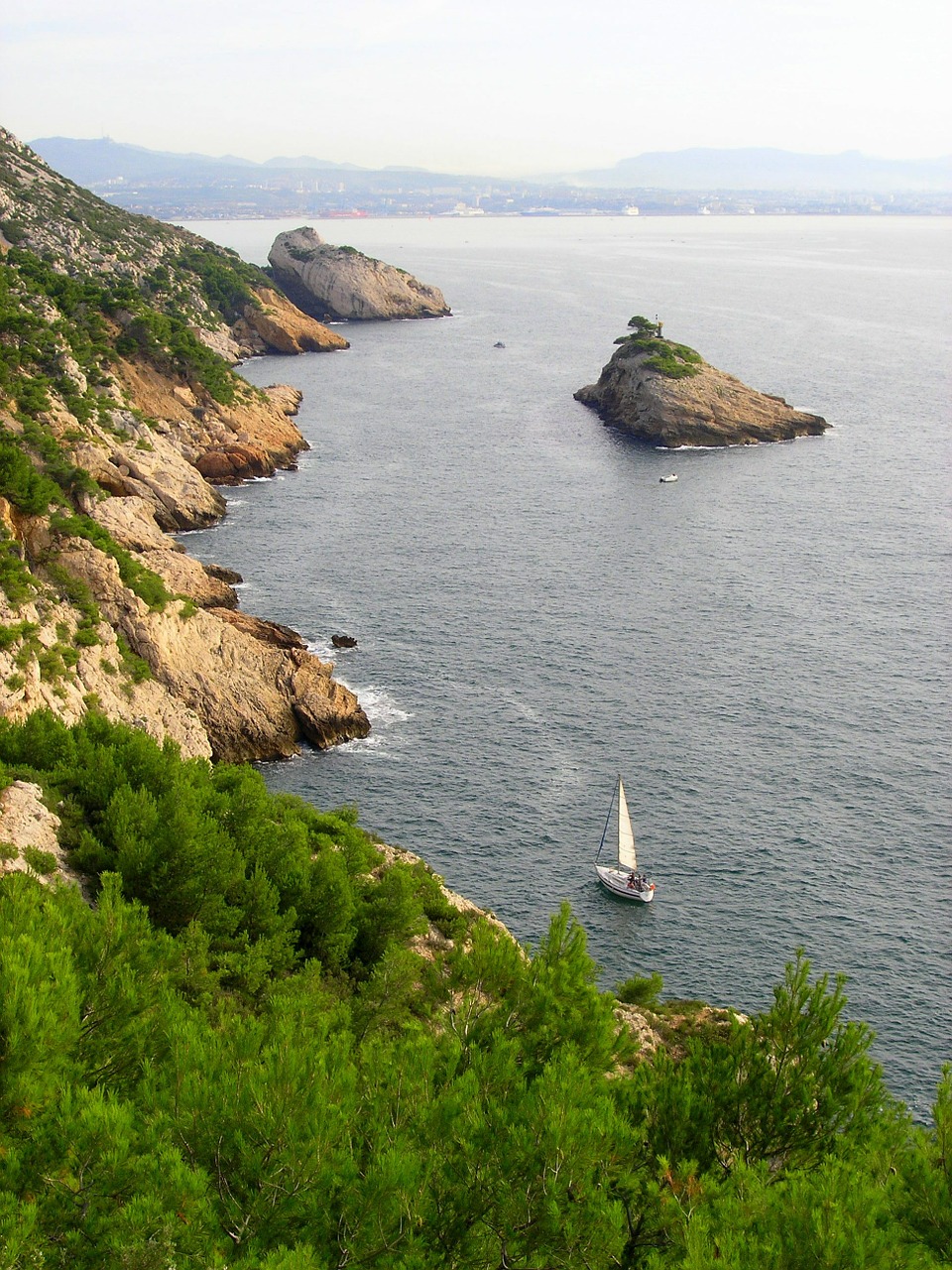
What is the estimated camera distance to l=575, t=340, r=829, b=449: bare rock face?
134 metres

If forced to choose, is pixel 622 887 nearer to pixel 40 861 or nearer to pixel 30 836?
pixel 30 836

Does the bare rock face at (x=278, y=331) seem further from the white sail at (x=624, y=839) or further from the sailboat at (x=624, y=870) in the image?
the sailboat at (x=624, y=870)

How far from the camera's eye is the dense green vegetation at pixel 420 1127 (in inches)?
640

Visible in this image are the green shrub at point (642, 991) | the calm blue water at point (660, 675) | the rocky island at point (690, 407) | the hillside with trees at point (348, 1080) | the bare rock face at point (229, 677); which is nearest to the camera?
the hillside with trees at point (348, 1080)

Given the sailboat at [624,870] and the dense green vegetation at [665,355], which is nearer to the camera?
the sailboat at [624,870]

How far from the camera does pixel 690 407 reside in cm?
13550

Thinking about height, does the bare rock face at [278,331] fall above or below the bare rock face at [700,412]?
above

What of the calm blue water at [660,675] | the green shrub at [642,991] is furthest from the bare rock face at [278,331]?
the green shrub at [642,991]

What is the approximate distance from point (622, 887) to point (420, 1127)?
3247cm

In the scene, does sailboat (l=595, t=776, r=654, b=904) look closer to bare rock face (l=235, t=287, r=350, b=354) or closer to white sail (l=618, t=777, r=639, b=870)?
white sail (l=618, t=777, r=639, b=870)

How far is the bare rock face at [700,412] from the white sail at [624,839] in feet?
288

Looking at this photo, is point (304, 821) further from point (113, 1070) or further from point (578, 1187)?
point (578, 1187)

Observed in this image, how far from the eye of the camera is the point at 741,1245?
1638 centimetres

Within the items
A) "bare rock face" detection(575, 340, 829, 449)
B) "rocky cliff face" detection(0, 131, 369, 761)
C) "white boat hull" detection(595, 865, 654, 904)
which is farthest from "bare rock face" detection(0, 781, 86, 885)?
"bare rock face" detection(575, 340, 829, 449)
